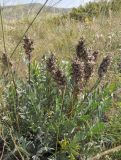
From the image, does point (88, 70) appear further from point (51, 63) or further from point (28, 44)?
point (28, 44)

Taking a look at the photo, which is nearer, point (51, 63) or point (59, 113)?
point (51, 63)

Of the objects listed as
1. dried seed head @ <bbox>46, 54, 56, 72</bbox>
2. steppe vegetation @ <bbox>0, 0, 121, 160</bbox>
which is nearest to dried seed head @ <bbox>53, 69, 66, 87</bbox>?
steppe vegetation @ <bbox>0, 0, 121, 160</bbox>

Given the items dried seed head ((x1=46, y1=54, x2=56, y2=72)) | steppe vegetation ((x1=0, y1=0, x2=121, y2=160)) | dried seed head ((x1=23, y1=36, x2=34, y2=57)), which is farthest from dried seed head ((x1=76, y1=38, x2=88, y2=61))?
dried seed head ((x1=23, y1=36, x2=34, y2=57))

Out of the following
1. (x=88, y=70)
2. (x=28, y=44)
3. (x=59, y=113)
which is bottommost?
(x=59, y=113)

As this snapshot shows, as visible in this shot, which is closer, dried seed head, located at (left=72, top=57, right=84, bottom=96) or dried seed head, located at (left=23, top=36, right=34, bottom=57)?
dried seed head, located at (left=72, top=57, right=84, bottom=96)

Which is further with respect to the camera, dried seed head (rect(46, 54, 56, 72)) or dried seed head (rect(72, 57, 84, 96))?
dried seed head (rect(46, 54, 56, 72))

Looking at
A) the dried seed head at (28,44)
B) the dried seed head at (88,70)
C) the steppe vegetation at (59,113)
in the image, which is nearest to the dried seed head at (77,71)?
the steppe vegetation at (59,113)

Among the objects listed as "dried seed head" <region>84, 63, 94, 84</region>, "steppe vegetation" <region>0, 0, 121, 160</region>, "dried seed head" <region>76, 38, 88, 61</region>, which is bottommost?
"steppe vegetation" <region>0, 0, 121, 160</region>

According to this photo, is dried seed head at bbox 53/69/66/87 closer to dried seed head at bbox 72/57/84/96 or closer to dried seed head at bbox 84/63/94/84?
dried seed head at bbox 72/57/84/96

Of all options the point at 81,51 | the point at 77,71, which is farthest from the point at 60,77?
the point at 81,51

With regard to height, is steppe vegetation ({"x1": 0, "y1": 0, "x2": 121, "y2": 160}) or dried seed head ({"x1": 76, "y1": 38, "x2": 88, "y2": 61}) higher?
dried seed head ({"x1": 76, "y1": 38, "x2": 88, "y2": 61})

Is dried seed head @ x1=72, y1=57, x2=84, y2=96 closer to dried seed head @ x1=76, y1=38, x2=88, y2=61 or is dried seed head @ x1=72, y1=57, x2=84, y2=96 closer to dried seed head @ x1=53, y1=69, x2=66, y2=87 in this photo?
dried seed head @ x1=53, y1=69, x2=66, y2=87

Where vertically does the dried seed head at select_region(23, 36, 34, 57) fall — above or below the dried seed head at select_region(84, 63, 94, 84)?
above

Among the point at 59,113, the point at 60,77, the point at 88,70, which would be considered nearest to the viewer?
the point at 60,77
